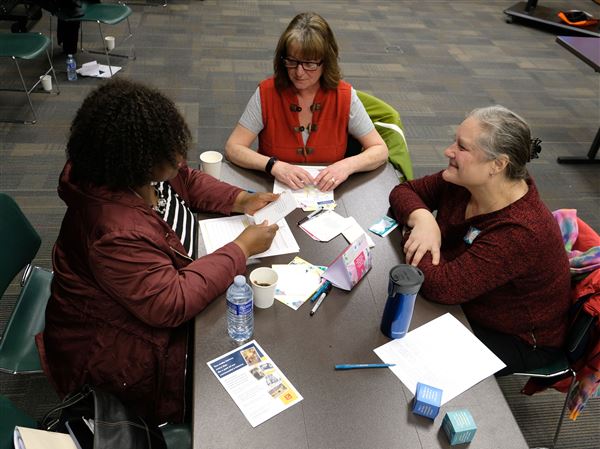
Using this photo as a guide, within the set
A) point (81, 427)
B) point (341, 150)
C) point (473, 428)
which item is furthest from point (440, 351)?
point (341, 150)

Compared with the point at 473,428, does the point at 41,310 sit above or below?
below

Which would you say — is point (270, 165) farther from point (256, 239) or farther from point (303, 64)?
point (256, 239)

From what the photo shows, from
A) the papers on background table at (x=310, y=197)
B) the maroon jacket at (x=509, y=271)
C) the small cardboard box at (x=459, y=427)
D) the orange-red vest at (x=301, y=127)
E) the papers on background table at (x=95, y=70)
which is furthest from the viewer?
the papers on background table at (x=95, y=70)

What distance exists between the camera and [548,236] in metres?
1.70

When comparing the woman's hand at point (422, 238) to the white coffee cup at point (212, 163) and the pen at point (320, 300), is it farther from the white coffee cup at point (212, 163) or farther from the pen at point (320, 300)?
the white coffee cup at point (212, 163)

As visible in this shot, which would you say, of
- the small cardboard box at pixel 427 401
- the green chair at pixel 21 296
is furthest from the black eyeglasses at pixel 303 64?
the small cardboard box at pixel 427 401

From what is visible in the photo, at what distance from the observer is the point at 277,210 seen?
6.56 ft

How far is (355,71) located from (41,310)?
4249 mm

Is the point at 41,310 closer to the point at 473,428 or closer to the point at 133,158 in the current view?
the point at 133,158

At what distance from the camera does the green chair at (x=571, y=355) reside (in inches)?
71.7

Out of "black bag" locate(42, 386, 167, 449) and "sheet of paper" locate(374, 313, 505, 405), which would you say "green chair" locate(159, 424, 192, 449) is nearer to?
"black bag" locate(42, 386, 167, 449)

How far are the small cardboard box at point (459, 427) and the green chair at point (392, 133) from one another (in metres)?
1.36

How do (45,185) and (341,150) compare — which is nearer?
(341,150)

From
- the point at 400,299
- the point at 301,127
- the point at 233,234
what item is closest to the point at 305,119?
the point at 301,127
